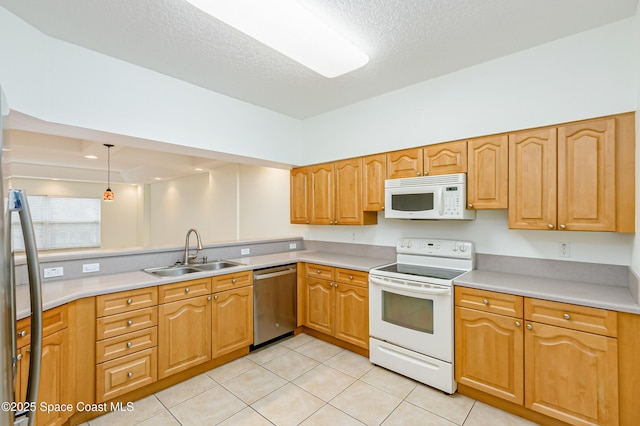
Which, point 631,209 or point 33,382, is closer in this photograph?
point 33,382

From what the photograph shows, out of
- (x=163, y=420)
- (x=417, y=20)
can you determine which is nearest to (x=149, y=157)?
(x=163, y=420)

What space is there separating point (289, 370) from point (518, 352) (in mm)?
1861

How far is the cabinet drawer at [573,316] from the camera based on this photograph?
1.73 meters

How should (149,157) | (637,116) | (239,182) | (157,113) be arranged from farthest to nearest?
(239,182)
(149,157)
(157,113)
(637,116)

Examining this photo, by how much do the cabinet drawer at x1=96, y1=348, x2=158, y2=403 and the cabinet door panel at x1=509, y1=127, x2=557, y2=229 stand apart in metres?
3.04

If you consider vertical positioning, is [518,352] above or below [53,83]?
below

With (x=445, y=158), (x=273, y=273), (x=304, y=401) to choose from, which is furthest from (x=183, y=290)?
(x=445, y=158)

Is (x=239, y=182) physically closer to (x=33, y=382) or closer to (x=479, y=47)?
(x=479, y=47)

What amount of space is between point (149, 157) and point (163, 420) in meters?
4.35

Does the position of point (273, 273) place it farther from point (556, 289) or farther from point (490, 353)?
point (556, 289)

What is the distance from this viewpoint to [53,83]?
6.81 feet

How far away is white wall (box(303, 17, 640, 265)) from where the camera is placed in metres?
2.03

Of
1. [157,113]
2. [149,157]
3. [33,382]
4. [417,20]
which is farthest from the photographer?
[149,157]

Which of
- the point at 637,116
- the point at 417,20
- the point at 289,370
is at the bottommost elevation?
the point at 289,370
